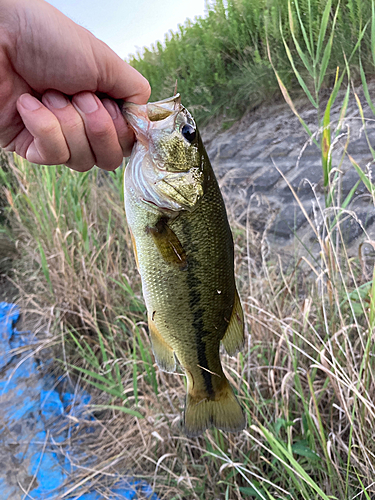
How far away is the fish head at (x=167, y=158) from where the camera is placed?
934 mm

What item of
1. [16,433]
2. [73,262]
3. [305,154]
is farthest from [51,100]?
[305,154]

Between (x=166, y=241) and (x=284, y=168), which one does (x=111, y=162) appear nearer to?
(x=166, y=241)

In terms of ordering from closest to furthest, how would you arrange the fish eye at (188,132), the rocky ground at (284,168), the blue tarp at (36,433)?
the fish eye at (188,132)
the blue tarp at (36,433)
the rocky ground at (284,168)

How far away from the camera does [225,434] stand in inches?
60.1

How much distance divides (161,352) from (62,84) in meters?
0.79

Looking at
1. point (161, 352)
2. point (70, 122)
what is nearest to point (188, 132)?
point (70, 122)

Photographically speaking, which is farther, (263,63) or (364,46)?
(263,63)

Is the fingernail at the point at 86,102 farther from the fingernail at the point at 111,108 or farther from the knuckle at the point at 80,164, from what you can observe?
the knuckle at the point at 80,164

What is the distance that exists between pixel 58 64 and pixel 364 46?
14.9 ft

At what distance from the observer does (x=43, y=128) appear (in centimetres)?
99

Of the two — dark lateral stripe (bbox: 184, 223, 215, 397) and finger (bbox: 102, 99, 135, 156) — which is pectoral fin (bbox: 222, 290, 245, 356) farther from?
finger (bbox: 102, 99, 135, 156)

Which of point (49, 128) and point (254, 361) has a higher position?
point (49, 128)

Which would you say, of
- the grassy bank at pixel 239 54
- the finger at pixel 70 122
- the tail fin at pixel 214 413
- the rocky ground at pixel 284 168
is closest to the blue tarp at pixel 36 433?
the tail fin at pixel 214 413

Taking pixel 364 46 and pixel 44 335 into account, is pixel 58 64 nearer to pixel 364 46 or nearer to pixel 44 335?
pixel 44 335
